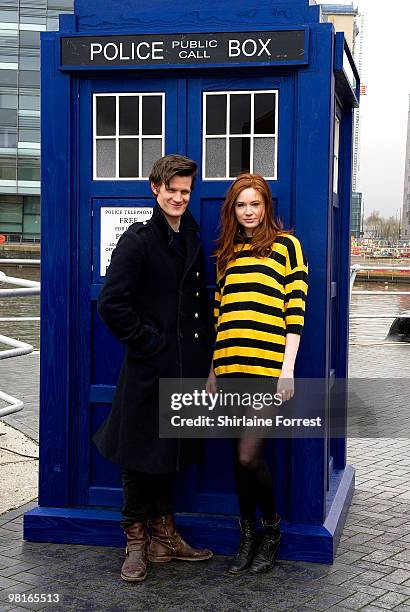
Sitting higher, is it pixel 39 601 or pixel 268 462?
pixel 268 462

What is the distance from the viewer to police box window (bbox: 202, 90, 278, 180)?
4.19 metres

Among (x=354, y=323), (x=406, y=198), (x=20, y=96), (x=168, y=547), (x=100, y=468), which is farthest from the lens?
(x=406, y=198)

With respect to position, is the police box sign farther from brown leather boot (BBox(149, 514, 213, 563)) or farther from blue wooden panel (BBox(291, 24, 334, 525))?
brown leather boot (BBox(149, 514, 213, 563))

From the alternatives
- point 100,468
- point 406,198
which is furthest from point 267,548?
point 406,198

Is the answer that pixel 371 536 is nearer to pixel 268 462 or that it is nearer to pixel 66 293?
pixel 268 462

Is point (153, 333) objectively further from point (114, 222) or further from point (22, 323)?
point (22, 323)

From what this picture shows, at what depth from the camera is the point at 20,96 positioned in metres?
58.4

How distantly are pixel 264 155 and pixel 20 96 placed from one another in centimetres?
5731

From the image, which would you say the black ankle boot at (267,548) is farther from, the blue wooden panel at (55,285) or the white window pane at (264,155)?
the white window pane at (264,155)

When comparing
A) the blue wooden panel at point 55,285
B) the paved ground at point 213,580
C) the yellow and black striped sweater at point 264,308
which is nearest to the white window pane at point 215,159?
the yellow and black striped sweater at point 264,308

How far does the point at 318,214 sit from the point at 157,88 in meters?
1.01

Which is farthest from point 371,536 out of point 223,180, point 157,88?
point 157,88

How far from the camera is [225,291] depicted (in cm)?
396

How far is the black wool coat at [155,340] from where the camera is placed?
151 inches
